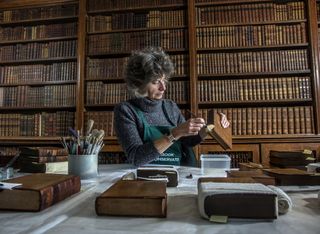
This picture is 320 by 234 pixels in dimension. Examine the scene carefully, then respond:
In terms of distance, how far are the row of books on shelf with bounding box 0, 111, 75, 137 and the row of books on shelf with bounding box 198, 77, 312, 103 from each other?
1256 mm

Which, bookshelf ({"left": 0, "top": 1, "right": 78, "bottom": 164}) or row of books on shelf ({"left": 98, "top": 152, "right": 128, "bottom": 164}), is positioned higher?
bookshelf ({"left": 0, "top": 1, "right": 78, "bottom": 164})

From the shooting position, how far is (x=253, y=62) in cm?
219

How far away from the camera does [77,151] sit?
33.0 inches

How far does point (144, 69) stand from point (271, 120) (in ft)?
3.94

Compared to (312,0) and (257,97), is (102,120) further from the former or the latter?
(312,0)

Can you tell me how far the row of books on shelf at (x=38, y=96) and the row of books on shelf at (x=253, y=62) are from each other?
123cm

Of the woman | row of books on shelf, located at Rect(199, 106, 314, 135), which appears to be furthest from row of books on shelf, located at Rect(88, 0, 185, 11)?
row of books on shelf, located at Rect(199, 106, 314, 135)

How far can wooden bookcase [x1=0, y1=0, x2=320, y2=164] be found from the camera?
2.11m

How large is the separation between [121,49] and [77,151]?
1.68 meters

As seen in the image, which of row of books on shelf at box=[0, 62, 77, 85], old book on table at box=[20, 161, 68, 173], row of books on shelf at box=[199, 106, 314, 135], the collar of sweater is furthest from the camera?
row of books on shelf at box=[0, 62, 77, 85]

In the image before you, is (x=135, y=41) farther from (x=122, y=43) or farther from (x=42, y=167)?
(x=42, y=167)

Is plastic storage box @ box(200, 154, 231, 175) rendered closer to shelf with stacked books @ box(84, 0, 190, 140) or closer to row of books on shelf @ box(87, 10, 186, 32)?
shelf with stacked books @ box(84, 0, 190, 140)

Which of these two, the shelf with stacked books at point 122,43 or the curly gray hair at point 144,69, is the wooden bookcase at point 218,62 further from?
the curly gray hair at point 144,69

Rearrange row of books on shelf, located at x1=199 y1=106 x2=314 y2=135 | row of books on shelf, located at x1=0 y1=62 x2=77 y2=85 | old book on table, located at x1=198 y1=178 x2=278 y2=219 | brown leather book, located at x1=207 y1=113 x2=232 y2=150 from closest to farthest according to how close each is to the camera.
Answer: old book on table, located at x1=198 y1=178 x2=278 y2=219, brown leather book, located at x1=207 y1=113 x2=232 y2=150, row of books on shelf, located at x1=199 y1=106 x2=314 y2=135, row of books on shelf, located at x1=0 y1=62 x2=77 y2=85
